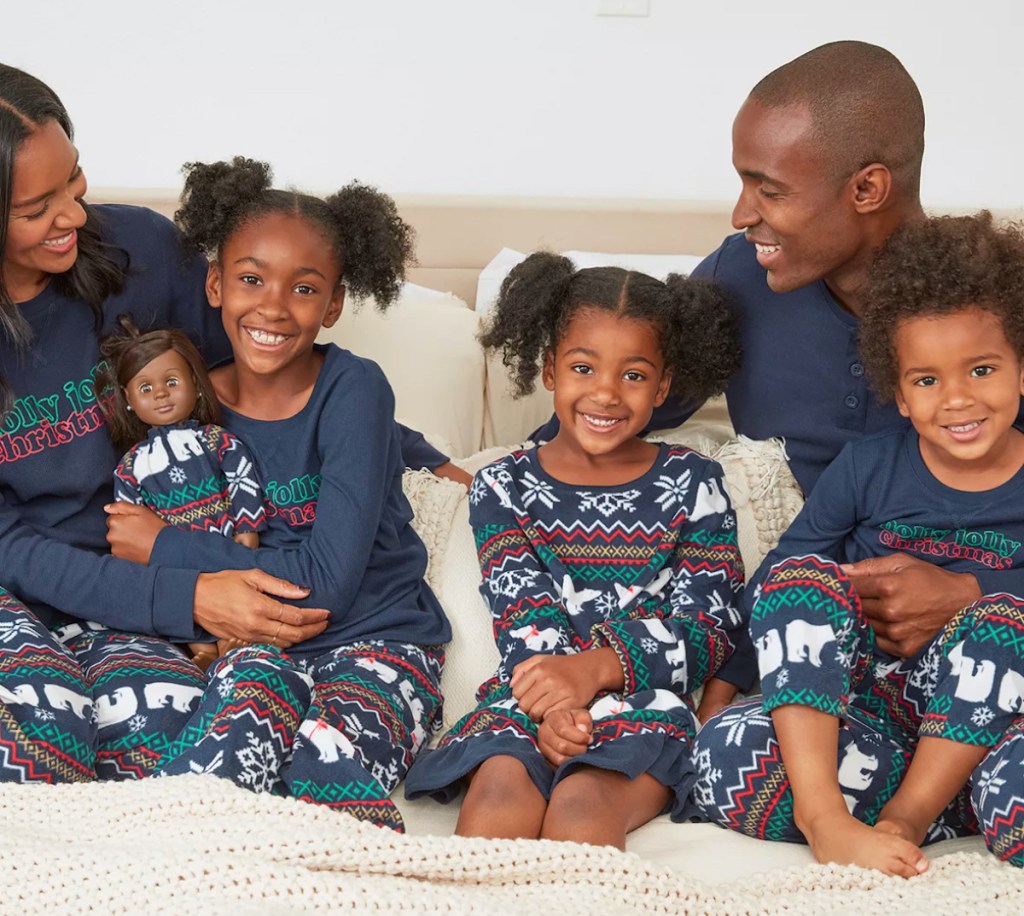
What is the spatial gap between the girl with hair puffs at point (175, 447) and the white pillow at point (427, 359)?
54cm

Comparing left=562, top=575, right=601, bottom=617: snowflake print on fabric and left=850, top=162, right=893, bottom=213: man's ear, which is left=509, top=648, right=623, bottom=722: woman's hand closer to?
left=562, top=575, right=601, bottom=617: snowflake print on fabric

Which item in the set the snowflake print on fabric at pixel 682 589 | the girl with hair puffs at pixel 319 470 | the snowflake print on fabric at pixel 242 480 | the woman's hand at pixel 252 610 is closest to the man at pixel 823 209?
the snowflake print on fabric at pixel 682 589

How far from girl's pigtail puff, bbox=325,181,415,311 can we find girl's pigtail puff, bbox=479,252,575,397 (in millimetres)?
174

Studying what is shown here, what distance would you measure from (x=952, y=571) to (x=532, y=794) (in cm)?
61

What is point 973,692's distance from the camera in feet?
4.70

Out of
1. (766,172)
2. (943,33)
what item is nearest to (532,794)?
(766,172)

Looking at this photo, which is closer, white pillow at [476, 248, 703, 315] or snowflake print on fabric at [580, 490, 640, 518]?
snowflake print on fabric at [580, 490, 640, 518]

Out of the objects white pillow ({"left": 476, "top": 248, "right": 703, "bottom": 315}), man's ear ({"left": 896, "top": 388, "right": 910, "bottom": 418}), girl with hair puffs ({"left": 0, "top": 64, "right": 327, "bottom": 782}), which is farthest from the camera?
white pillow ({"left": 476, "top": 248, "right": 703, "bottom": 315})

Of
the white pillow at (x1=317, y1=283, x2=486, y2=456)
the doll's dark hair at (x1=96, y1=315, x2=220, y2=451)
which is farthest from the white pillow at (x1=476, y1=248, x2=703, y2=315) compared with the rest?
the doll's dark hair at (x1=96, y1=315, x2=220, y2=451)

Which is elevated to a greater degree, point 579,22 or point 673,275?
point 579,22

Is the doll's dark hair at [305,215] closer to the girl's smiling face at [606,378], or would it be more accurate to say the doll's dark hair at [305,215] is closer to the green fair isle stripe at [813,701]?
the girl's smiling face at [606,378]

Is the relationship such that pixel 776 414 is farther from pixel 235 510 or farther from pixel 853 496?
pixel 235 510

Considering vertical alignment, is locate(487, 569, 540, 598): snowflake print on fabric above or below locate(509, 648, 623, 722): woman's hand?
above

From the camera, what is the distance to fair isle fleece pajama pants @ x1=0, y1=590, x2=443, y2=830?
4.80 feet
